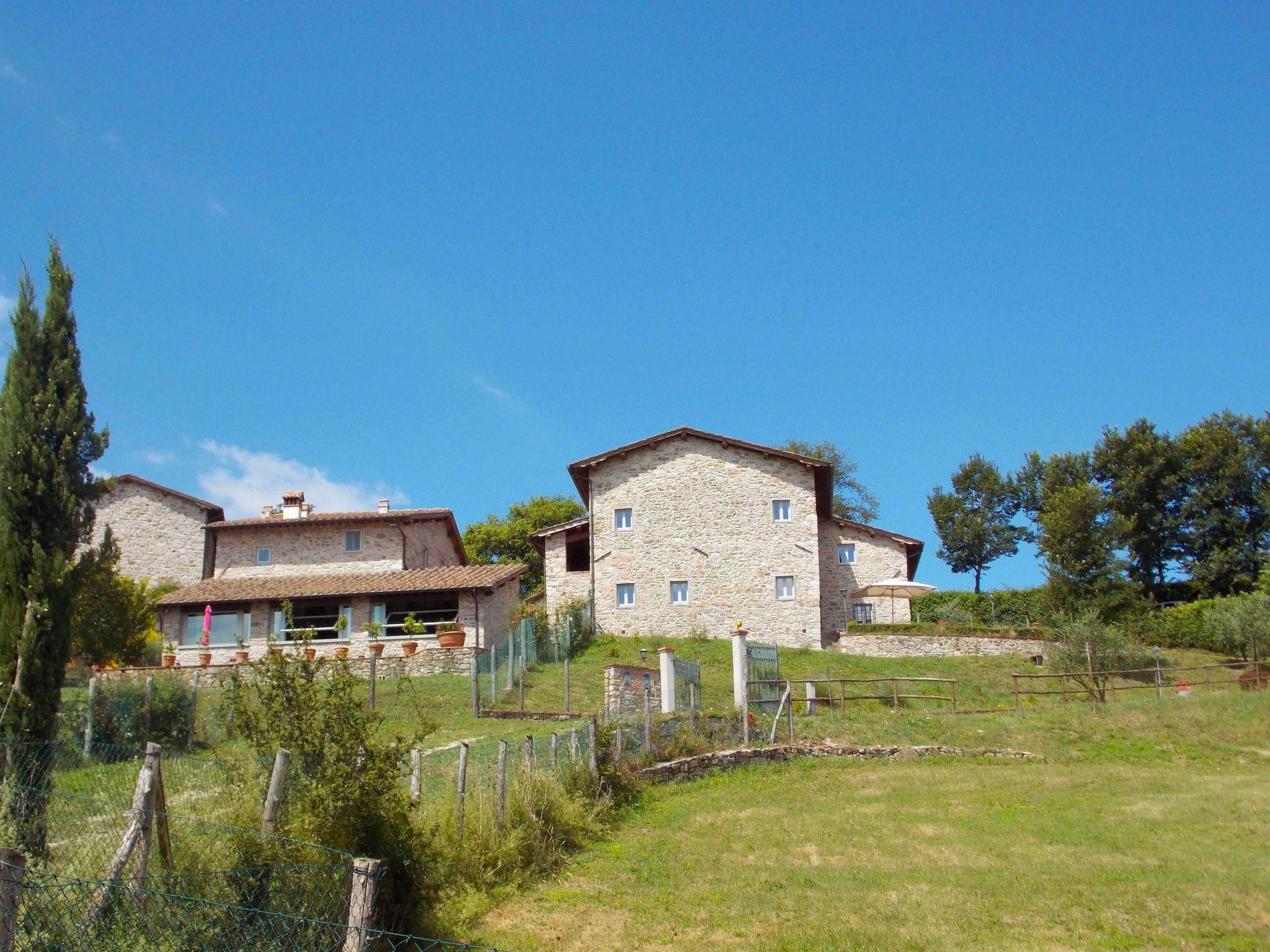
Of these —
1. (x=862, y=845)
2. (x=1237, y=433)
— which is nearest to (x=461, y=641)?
(x=862, y=845)

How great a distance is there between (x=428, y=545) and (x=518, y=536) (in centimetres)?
1910

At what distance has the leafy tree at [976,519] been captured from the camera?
57.2 meters

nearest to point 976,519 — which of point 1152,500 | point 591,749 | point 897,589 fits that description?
point 1152,500

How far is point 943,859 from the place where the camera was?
13.1 meters

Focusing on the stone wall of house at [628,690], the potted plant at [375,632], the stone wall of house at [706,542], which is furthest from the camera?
the stone wall of house at [706,542]

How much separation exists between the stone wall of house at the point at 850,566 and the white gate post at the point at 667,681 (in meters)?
18.9

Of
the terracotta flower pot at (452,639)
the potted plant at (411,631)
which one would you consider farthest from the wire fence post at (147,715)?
the terracotta flower pot at (452,639)

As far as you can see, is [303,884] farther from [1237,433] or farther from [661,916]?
[1237,433]

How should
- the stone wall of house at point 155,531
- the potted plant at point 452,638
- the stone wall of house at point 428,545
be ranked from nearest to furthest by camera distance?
the potted plant at point 452,638
the stone wall of house at point 155,531
the stone wall of house at point 428,545

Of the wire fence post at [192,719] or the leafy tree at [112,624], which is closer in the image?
the wire fence post at [192,719]

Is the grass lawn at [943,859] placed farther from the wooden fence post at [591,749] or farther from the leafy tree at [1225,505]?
the leafy tree at [1225,505]

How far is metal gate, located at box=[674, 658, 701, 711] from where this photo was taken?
73.9ft

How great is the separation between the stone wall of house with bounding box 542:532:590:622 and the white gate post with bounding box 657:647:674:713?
50.8ft

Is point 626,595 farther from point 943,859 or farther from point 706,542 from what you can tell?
point 943,859
